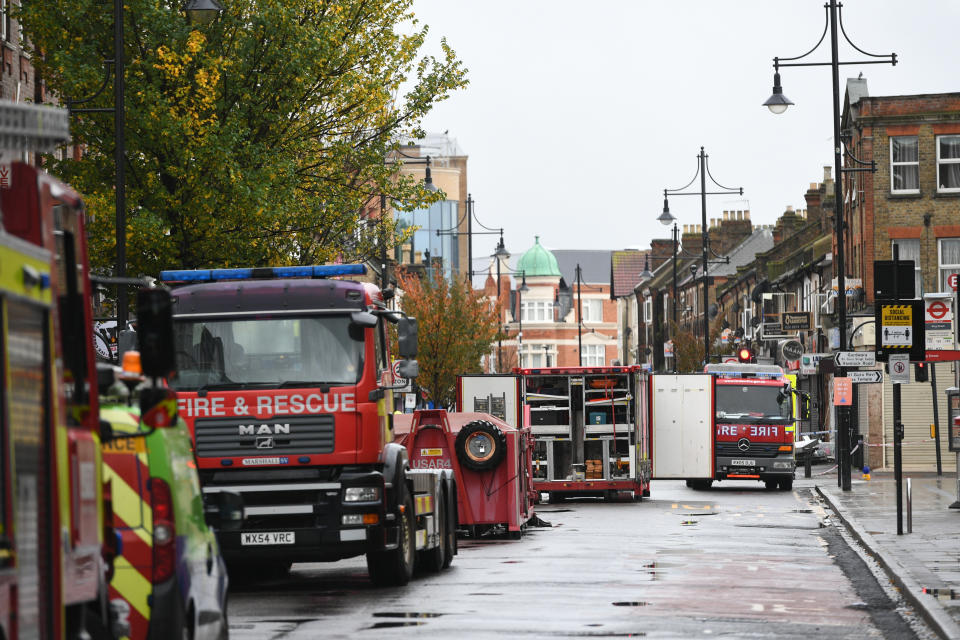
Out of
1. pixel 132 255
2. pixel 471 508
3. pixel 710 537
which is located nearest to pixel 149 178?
pixel 132 255

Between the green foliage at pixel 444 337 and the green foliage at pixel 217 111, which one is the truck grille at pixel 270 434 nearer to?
the green foliage at pixel 217 111

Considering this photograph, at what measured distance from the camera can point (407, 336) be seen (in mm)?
16422

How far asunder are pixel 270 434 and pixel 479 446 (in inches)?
298

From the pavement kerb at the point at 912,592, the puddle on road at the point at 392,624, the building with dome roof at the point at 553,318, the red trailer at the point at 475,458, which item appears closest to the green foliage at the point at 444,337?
the red trailer at the point at 475,458

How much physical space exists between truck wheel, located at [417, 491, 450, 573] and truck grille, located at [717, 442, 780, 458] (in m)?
22.7

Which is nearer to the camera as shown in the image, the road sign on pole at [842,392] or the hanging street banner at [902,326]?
the hanging street banner at [902,326]

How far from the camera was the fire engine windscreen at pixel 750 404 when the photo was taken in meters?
41.2

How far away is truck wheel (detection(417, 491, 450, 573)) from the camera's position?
60.3 ft

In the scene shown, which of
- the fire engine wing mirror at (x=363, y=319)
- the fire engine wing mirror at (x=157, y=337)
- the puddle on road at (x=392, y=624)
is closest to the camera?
the fire engine wing mirror at (x=157, y=337)

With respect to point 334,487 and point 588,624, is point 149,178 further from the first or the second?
point 588,624

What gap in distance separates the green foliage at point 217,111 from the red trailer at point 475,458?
6.36m

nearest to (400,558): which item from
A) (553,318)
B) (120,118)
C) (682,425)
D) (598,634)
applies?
(598,634)

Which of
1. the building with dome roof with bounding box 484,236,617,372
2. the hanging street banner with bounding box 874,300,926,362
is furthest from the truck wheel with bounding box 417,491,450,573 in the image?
the building with dome roof with bounding box 484,236,617,372

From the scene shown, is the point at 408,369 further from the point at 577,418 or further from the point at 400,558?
the point at 577,418
